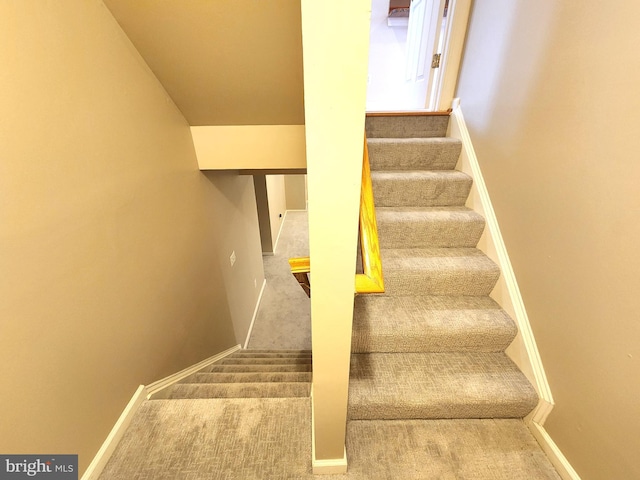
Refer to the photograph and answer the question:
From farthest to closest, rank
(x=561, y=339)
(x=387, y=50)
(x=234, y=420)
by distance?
(x=387, y=50) < (x=234, y=420) < (x=561, y=339)

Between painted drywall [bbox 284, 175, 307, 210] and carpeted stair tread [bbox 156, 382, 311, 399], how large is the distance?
5817mm

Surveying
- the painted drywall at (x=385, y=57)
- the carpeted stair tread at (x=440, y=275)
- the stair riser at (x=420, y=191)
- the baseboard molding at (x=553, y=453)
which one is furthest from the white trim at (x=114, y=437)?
the painted drywall at (x=385, y=57)

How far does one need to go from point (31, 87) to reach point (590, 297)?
6.43 ft

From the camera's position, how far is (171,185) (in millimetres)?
1522

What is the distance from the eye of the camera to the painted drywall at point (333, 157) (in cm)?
44

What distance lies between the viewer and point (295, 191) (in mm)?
6984

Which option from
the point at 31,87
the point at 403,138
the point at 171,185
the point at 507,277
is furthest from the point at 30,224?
the point at 403,138

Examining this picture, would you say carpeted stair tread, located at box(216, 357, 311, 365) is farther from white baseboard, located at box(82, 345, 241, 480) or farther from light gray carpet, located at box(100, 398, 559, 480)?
light gray carpet, located at box(100, 398, 559, 480)

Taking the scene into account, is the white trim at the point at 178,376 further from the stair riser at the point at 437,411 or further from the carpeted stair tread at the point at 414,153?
the carpeted stair tread at the point at 414,153

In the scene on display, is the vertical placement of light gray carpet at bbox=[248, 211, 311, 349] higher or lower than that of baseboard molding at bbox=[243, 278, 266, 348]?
lower

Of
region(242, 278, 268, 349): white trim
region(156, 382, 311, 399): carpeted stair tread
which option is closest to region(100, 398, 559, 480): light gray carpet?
region(156, 382, 311, 399): carpeted stair tread

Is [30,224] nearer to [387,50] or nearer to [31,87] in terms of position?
[31,87]

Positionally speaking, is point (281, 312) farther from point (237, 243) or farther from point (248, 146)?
point (248, 146)

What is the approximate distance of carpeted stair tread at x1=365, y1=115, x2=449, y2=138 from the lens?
1978 mm
